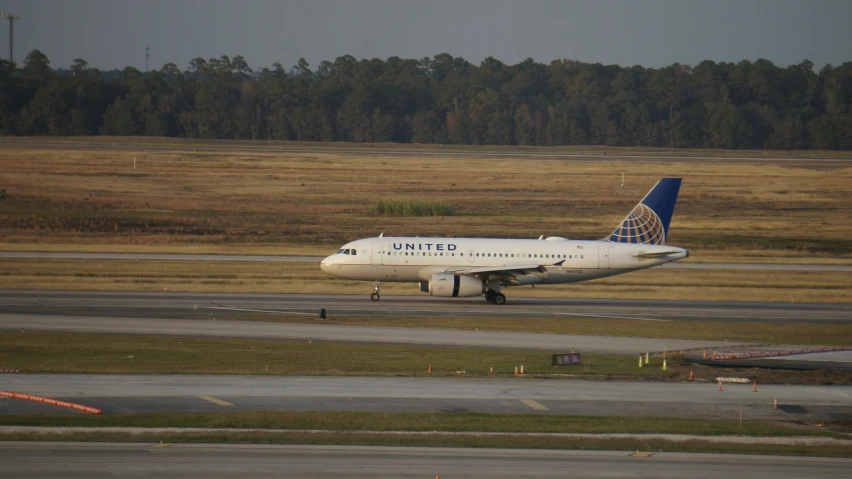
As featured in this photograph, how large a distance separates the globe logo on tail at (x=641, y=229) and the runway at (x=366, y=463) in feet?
108

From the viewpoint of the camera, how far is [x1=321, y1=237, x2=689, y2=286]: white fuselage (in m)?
52.2

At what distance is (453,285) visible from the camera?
50906mm

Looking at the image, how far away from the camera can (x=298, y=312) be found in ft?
152

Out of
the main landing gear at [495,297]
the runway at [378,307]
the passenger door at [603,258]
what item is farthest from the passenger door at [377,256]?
the passenger door at [603,258]

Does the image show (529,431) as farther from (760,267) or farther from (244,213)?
(244,213)

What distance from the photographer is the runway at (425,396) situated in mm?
27594

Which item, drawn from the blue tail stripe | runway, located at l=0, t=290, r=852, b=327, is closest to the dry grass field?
the blue tail stripe

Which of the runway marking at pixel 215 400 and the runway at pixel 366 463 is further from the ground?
the runway marking at pixel 215 400

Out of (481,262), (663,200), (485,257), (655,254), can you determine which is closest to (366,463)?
(481,262)

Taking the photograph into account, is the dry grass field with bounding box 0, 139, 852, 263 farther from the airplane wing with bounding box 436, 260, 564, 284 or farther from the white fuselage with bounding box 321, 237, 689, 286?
the airplane wing with bounding box 436, 260, 564, 284

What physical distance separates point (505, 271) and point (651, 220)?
10.5m

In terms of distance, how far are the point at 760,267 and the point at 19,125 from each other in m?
160

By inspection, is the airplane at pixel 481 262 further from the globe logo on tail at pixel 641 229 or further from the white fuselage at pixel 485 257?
the globe logo on tail at pixel 641 229

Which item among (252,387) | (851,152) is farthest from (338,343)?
(851,152)
